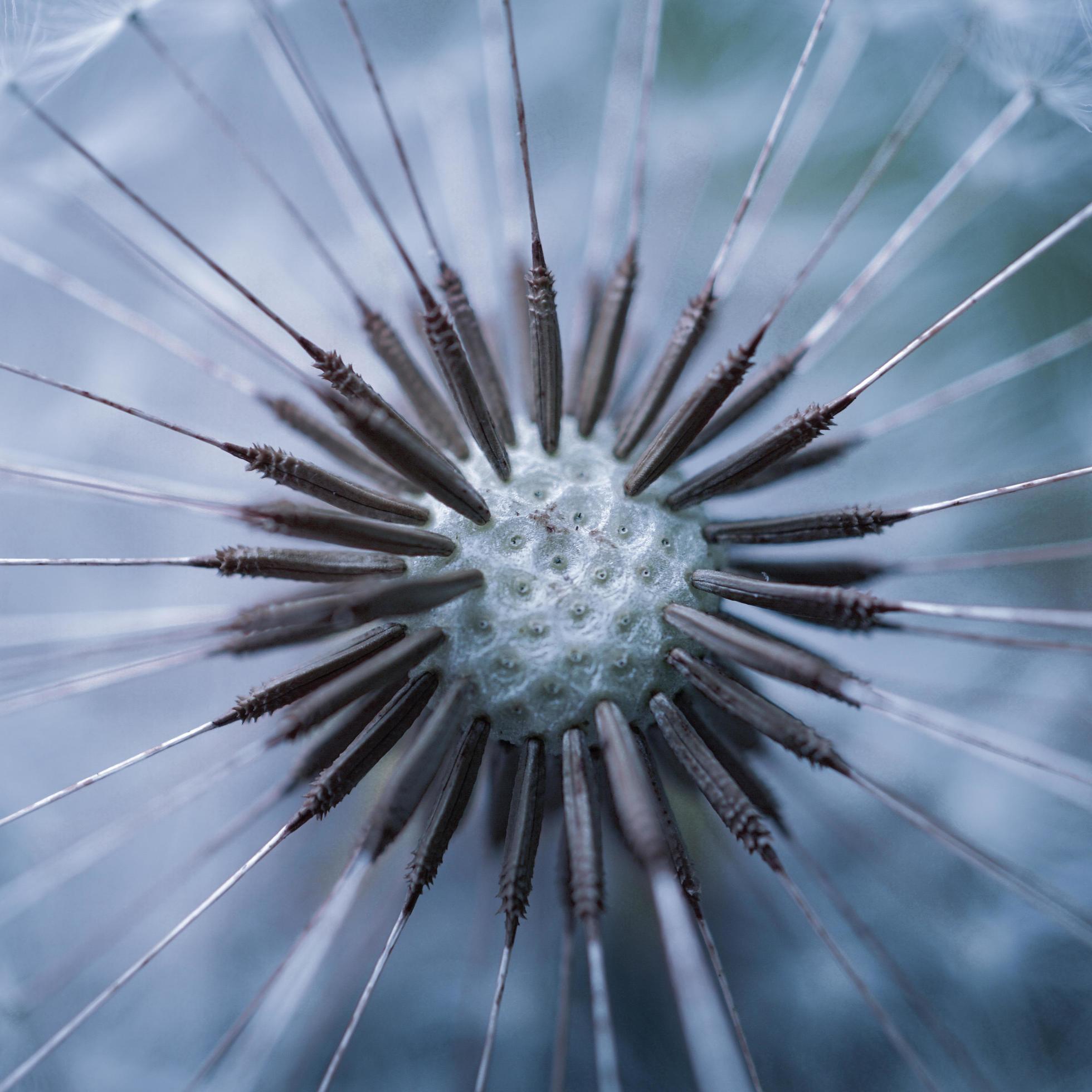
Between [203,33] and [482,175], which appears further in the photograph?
[482,175]

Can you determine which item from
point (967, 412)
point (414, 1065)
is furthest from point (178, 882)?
point (967, 412)

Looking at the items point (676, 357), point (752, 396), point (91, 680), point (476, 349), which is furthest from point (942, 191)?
point (91, 680)

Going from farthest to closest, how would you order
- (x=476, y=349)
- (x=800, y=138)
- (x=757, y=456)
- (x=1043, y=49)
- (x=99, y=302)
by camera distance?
(x=800, y=138)
(x=99, y=302)
(x=1043, y=49)
(x=476, y=349)
(x=757, y=456)

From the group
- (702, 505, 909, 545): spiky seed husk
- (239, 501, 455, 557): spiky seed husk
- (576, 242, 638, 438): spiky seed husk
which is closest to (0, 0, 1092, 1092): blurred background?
(702, 505, 909, 545): spiky seed husk

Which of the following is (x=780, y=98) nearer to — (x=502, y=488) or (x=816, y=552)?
(x=816, y=552)

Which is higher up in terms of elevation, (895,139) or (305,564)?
(895,139)

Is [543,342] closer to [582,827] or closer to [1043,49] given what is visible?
[582,827]
